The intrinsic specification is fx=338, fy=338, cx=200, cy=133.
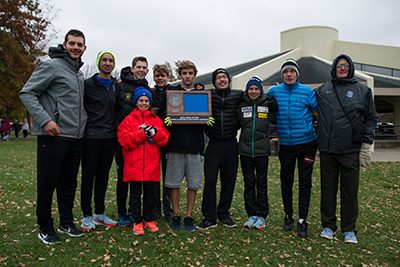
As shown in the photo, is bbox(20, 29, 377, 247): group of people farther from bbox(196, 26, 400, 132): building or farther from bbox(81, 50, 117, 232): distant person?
bbox(196, 26, 400, 132): building

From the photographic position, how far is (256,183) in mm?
5234

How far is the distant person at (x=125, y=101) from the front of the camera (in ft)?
16.2

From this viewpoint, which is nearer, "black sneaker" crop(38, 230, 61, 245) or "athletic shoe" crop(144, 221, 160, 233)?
"black sneaker" crop(38, 230, 61, 245)

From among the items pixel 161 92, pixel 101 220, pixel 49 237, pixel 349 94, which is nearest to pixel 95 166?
pixel 101 220

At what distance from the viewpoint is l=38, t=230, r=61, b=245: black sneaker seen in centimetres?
435

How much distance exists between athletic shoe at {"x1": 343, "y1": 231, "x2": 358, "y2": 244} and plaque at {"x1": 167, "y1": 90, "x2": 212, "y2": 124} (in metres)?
2.64

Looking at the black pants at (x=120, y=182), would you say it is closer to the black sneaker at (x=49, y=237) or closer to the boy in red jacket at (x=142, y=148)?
the boy in red jacket at (x=142, y=148)

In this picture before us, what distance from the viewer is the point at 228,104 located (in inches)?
203

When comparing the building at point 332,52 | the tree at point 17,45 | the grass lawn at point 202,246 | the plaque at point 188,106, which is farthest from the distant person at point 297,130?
the tree at point 17,45

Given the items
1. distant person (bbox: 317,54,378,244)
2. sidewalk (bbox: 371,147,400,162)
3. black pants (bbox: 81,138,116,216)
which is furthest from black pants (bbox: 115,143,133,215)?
sidewalk (bbox: 371,147,400,162)

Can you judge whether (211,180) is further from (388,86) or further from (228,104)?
(388,86)

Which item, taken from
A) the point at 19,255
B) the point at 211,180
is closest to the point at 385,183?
the point at 211,180

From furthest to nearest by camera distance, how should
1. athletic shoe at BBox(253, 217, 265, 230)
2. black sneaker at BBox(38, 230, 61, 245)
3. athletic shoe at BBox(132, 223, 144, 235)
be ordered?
athletic shoe at BBox(253, 217, 265, 230) < athletic shoe at BBox(132, 223, 144, 235) < black sneaker at BBox(38, 230, 61, 245)

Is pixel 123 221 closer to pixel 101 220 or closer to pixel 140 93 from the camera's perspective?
pixel 101 220
